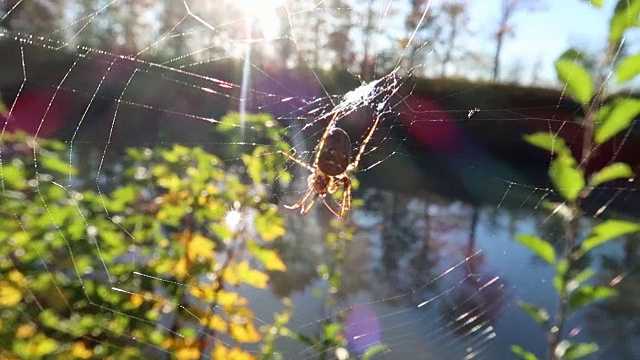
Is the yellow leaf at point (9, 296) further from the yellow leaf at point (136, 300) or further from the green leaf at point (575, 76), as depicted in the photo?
the green leaf at point (575, 76)

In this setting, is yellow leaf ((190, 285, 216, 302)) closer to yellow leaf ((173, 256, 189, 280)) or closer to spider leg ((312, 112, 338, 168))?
yellow leaf ((173, 256, 189, 280))

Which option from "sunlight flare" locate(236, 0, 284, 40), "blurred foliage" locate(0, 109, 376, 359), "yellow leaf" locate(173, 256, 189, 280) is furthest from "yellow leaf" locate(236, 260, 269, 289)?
"sunlight flare" locate(236, 0, 284, 40)

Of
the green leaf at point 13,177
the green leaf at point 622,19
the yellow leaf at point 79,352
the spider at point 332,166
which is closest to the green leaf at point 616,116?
the green leaf at point 622,19

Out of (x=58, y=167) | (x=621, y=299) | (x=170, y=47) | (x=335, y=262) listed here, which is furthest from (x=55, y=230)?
(x=621, y=299)

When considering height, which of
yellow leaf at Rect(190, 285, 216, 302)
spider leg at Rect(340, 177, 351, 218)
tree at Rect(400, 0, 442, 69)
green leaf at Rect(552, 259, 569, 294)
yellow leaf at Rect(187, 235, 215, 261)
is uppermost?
tree at Rect(400, 0, 442, 69)

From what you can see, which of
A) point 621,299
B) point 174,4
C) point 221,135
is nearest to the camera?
point 221,135

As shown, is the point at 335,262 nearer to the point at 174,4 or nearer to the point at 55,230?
the point at 55,230
